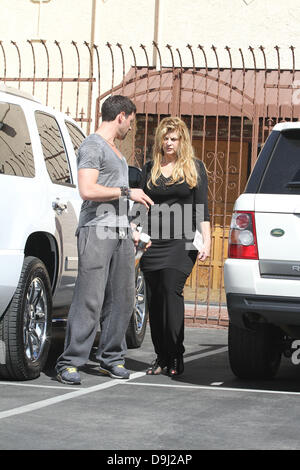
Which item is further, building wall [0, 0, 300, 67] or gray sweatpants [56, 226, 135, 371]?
building wall [0, 0, 300, 67]

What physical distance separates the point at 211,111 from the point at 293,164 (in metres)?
7.71

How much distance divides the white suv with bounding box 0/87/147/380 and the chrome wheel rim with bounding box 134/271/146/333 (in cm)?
124

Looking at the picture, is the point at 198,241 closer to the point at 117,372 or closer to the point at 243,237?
the point at 243,237

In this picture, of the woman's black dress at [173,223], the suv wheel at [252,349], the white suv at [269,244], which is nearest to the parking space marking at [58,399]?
the suv wheel at [252,349]

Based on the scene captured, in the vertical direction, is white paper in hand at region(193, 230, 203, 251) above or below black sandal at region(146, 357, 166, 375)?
above

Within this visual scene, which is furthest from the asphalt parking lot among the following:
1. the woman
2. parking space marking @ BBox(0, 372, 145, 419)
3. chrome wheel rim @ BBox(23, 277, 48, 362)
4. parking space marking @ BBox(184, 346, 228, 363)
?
parking space marking @ BBox(184, 346, 228, 363)

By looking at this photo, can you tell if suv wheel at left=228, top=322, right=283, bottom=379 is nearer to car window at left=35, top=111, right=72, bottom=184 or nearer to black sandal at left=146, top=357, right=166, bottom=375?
black sandal at left=146, top=357, right=166, bottom=375

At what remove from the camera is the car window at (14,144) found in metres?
6.86

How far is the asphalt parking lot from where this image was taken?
5.06 meters

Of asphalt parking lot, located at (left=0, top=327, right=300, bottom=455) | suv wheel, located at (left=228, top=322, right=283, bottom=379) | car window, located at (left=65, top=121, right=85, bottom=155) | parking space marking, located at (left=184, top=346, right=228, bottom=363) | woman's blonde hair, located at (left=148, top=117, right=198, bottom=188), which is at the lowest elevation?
asphalt parking lot, located at (left=0, top=327, right=300, bottom=455)

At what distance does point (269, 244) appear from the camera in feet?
21.1

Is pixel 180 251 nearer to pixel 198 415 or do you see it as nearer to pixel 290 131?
pixel 290 131

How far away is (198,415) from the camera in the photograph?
5879 millimetres

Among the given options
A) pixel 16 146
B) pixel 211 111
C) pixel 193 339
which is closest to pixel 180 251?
pixel 16 146
